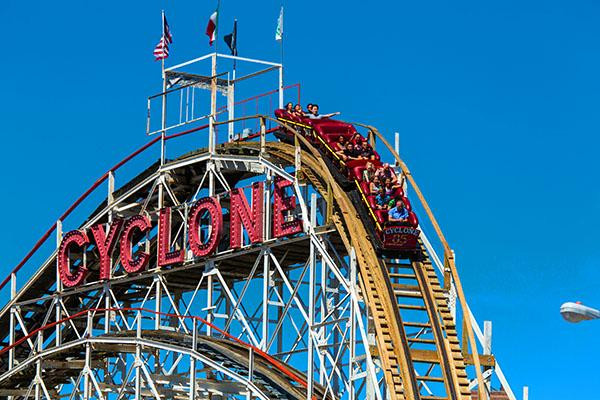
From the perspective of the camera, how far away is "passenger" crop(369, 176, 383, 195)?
40.5m

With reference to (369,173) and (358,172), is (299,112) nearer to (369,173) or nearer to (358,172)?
(358,172)

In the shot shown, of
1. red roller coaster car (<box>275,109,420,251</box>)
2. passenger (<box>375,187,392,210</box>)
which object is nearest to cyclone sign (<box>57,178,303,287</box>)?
red roller coaster car (<box>275,109,420,251</box>)

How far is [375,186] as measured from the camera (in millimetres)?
40750

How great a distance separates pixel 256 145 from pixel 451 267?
37.9 feet

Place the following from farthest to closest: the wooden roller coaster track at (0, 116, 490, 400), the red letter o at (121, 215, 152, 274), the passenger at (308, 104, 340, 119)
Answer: the red letter o at (121, 215, 152, 274)
the passenger at (308, 104, 340, 119)
the wooden roller coaster track at (0, 116, 490, 400)

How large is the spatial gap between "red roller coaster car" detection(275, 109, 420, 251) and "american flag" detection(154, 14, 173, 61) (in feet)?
28.9

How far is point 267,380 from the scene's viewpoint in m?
41.3

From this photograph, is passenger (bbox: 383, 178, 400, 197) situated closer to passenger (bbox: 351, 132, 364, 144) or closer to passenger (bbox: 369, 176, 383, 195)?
passenger (bbox: 369, 176, 383, 195)

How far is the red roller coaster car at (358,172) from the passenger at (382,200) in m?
0.11

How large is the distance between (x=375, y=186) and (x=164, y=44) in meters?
16.9

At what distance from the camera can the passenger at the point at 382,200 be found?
4009cm

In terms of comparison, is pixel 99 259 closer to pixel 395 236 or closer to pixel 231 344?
pixel 231 344

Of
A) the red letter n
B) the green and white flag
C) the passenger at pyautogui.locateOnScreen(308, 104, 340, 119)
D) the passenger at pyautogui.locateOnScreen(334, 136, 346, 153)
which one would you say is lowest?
the red letter n

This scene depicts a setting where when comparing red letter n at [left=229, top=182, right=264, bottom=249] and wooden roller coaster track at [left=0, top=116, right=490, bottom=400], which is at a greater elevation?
red letter n at [left=229, top=182, right=264, bottom=249]
